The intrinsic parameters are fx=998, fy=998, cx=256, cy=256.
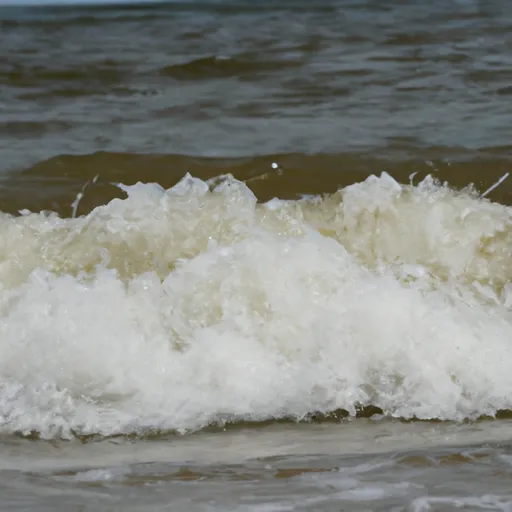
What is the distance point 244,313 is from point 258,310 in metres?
0.06

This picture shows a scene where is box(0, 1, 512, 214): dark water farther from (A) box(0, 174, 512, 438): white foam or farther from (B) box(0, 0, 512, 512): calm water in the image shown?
(A) box(0, 174, 512, 438): white foam

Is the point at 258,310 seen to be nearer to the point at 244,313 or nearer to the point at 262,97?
the point at 244,313

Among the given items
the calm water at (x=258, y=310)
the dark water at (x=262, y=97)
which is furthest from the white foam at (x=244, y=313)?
the dark water at (x=262, y=97)

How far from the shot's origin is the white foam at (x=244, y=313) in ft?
11.4

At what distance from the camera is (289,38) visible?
31.1 ft

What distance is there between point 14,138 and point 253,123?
1.50 meters

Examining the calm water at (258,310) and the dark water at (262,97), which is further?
the dark water at (262,97)

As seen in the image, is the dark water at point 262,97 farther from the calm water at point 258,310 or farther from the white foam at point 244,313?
the white foam at point 244,313

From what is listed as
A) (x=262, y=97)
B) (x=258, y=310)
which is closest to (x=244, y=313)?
(x=258, y=310)

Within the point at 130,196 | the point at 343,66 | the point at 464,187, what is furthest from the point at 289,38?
the point at 130,196

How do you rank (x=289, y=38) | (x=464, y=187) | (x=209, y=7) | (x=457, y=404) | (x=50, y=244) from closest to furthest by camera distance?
(x=457, y=404)
(x=50, y=244)
(x=464, y=187)
(x=289, y=38)
(x=209, y=7)

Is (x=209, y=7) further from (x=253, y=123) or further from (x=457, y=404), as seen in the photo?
(x=457, y=404)

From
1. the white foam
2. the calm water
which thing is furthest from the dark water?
the white foam

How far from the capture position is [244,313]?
3.75 metres
